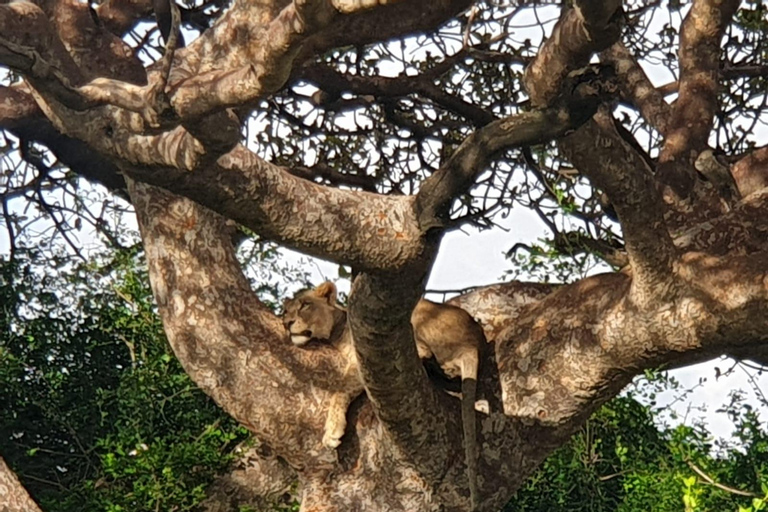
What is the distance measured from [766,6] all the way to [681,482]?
2.88 meters

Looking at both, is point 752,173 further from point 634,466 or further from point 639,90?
point 634,466

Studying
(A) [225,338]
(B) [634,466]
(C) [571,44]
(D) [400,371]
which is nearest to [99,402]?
(A) [225,338]

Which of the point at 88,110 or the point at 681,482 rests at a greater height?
the point at 88,110

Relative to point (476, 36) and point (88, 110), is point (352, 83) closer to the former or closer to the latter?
point (476, 36)

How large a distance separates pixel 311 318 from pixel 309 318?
1cm

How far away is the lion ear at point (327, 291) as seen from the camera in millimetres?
5977

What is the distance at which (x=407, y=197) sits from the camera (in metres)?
4.30

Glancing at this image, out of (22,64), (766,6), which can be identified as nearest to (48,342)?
(22,64)

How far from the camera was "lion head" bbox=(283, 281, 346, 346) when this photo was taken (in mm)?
5520

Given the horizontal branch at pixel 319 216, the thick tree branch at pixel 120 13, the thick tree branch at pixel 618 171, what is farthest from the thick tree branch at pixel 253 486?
the thick tree branch at pixel 120 13

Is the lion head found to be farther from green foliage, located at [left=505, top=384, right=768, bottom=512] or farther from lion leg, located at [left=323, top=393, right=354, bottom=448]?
green foliage, located at [left=505, top=384, right=768, bottom=512]

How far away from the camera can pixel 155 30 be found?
23.4 feet

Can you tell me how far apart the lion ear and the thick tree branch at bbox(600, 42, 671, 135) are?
6.18ft

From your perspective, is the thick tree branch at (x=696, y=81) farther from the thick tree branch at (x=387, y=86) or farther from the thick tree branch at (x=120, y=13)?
the thick tree branch at (x=120, y=13)
